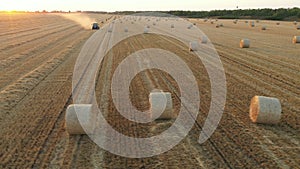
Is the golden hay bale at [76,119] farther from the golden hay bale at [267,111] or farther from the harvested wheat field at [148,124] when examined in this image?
the golden hay bale at [267,111]

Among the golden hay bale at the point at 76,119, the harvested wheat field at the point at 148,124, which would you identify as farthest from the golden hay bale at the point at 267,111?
the golden hay bale at the point at 76,119

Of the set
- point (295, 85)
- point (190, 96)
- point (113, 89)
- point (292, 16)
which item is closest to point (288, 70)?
point (295, 85)

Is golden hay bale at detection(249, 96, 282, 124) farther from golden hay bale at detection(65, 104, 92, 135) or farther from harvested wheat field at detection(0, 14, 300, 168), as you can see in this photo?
golden hay bale at detection(65, 104, 92, 135)

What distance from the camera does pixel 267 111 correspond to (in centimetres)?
816

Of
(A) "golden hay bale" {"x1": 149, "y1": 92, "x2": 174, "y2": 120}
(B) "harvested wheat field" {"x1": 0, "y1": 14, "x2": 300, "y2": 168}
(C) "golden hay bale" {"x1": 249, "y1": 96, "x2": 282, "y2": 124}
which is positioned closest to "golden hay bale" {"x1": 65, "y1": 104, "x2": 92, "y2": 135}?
(B) "harvested wheat field" {"x1": 0, "y1": 14, "x2": 300, "y2": 168}

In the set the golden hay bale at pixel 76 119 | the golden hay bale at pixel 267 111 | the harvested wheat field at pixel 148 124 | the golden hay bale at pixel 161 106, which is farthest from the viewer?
the golden hay bale at pixel 161 106

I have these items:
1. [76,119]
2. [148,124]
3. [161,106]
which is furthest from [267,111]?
[76,119]

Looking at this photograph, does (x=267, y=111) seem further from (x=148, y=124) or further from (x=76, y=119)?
(x=76, y=119)

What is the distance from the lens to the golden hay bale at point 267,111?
8.10 m

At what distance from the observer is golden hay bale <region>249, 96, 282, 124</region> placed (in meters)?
8.10

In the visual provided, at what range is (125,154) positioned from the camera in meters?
6.63

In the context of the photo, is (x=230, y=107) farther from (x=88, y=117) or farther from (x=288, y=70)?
(x=288, y=70)

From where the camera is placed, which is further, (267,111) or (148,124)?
(148,124)

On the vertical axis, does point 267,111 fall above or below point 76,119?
above
